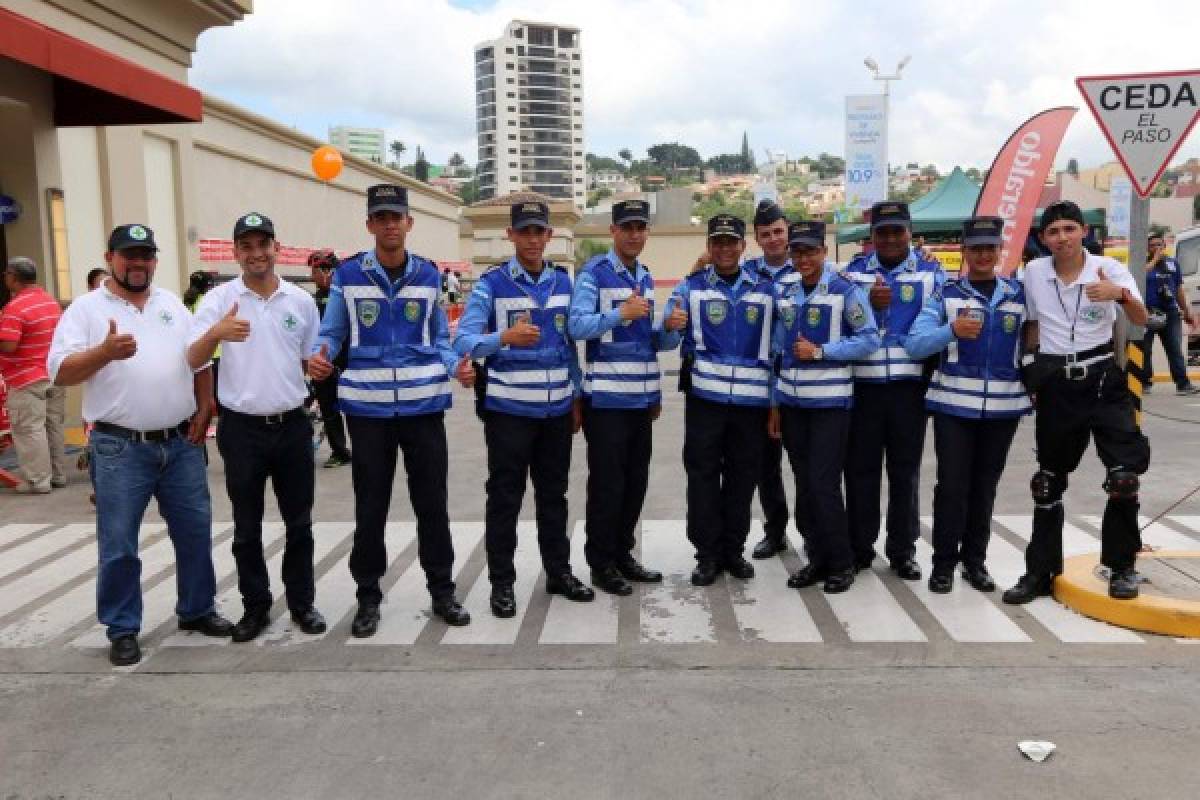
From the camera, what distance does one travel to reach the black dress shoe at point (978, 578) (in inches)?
220

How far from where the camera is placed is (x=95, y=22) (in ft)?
38.3

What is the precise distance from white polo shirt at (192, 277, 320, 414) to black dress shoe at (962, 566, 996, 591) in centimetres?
385

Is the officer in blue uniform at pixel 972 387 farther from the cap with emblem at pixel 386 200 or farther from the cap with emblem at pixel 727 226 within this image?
the cap with emblem at pixel 386 200

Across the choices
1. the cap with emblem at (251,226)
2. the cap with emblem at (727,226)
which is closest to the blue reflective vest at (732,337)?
the cap with emblem at (727,226)

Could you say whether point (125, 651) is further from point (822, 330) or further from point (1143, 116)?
point (1143, 116)

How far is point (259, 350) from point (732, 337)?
8.24ft

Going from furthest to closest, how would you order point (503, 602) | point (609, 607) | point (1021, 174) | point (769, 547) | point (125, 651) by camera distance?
point (1021, 174) < point (769, 547) < point (609, 607) < point (503, 602) < point (125, 651)

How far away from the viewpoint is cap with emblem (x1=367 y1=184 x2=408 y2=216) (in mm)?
4898

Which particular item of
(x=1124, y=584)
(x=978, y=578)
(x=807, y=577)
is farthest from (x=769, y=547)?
(x=1124, y=584)

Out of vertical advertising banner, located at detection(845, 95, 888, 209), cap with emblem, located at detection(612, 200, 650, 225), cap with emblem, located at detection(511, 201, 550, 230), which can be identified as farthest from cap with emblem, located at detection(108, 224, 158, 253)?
vertical advertising banner, located at detection(845, 95, 888, 209)

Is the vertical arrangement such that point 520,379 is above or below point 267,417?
above

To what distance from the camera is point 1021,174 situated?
1327 centimetres

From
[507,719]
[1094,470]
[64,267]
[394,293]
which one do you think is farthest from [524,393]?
[64,267]

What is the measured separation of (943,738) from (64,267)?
11.1 m
